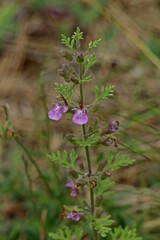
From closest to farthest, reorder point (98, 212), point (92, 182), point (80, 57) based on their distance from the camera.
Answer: point (80, 57) → point (92, 182) → point (98, 212)

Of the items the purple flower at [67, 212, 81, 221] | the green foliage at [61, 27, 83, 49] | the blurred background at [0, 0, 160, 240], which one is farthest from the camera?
the blurred background at [0, 0, 160, 240]

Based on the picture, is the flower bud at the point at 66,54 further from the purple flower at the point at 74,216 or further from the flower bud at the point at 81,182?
the purple flower at the point at 74,216

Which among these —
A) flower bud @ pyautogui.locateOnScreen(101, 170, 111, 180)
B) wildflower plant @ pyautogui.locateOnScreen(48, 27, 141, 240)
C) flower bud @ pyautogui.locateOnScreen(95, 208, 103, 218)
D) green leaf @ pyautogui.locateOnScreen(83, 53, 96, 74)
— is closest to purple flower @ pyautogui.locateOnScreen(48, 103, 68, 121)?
wildflower plant @ pyautogui.locateOnScreen(48, 27, 141, 240)

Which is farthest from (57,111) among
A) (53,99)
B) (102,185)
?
(53,99)

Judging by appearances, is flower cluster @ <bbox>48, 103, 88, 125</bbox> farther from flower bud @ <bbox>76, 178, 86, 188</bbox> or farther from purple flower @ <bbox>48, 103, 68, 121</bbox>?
flower bud @ <bbox>76, 178, 86, 188</bbox>

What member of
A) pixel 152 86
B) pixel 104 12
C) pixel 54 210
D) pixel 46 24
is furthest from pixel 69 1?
pixel 54 210

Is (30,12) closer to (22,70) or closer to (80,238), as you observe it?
(22,70)

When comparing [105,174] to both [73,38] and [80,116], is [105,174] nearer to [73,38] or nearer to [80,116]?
[80,116]
